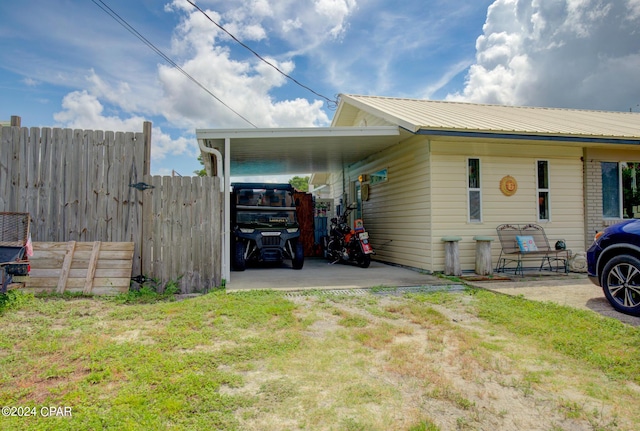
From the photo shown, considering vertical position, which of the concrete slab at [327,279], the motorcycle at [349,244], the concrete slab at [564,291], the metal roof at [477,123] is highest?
the metal roof at [477,123]

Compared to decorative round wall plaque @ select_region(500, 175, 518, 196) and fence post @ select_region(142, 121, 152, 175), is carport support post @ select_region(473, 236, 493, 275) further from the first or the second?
fence post @ select_region(142, 121, 152, 175)

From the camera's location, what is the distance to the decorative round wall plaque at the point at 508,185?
818cm

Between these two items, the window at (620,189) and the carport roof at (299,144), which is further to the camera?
the window at (620,189)

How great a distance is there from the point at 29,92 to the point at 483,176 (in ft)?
32.9

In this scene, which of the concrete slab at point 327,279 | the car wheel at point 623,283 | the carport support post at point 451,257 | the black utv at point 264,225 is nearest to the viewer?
the car wheel at point 623,283

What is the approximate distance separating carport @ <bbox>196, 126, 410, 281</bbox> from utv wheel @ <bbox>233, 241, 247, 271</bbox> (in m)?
1.20

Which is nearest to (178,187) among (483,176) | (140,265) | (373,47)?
(140,265)

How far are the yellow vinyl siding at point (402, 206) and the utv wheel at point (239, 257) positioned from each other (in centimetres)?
381

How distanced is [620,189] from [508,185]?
333 cm

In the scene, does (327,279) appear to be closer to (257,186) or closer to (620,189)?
(257,186)

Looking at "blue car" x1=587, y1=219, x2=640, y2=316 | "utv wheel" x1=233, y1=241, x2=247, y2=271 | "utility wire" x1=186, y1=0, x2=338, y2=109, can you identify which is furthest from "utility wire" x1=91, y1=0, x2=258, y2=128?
"blue car" x1=587, y1=219, x2=640, y2=316

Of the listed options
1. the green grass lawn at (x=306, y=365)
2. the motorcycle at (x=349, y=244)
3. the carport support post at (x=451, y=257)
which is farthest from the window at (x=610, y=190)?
the green grass lawn at (x=306, y=365)

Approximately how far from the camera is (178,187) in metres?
6.00

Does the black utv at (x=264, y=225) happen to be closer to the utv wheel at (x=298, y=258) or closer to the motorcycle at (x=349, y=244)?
the utv wheel at (x=298, y=258)
